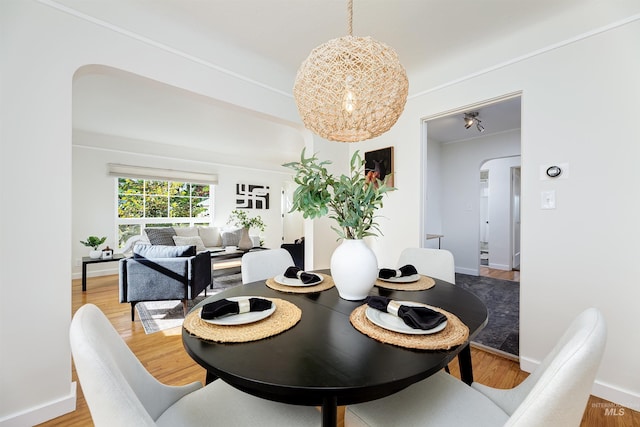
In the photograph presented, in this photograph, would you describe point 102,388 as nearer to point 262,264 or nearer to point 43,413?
point 262,264

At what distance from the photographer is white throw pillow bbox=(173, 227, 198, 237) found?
5133mm

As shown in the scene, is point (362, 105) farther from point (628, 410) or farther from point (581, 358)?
point (628, 410)

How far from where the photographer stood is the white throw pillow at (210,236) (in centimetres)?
554

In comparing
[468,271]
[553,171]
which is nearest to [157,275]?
[553,171]

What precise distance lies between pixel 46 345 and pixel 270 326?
1.47 m

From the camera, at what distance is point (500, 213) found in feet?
16.8

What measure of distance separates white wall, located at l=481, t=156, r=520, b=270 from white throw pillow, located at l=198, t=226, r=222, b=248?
18.1ft

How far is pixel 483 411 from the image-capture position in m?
0.89

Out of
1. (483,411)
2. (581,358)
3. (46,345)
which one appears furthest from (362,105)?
(46,345)

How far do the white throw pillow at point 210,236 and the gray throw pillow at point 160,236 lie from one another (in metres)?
0.69

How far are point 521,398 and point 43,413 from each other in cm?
228

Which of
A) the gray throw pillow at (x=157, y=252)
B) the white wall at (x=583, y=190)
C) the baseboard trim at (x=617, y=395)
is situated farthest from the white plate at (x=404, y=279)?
the gray throw pillow at (x=157, y=252)

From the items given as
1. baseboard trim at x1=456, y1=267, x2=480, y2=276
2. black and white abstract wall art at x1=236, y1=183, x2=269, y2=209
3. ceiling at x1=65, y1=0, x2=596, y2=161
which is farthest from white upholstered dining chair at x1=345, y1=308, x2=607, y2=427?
black and white abstract wall art at x1=236, y1=183, x2=269, y2=209

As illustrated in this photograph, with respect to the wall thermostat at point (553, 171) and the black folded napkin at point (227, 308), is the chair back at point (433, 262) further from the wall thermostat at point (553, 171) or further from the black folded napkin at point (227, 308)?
the black folded napkin at point (227, 308)
